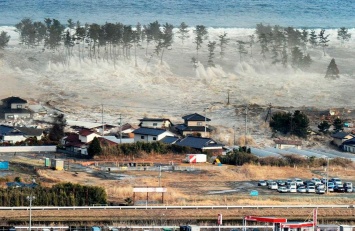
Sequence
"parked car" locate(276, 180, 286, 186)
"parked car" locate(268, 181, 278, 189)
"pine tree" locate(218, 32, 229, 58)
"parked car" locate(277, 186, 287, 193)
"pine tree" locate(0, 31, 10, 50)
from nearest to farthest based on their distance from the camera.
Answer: "parked car" locate(277, 186, 287, 193)
"parked car" locate(268, 181, 278, 189)
"parked car" locate(276, 180, 286, 186)
"pine tree" locate(0, 31, 10, 50)
"pine tree" locate(218, 32, 229, 58)

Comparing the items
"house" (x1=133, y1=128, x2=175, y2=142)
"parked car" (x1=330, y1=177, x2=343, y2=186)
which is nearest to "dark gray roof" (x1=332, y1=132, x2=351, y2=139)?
"house" (x1=133, y1=128, x2=175, y2=142)

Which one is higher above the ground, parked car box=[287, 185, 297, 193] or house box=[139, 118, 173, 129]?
parked car box=[287, 185, 297, 193]

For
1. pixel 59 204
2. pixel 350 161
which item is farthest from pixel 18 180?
pixel 350 161

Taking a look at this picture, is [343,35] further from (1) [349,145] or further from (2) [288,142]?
(1) [349,145]

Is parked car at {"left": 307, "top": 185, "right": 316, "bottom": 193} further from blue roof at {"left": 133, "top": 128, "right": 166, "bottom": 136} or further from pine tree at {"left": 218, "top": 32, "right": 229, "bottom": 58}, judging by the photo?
pine tree at {"left": 218, "top": 32, "right": 229, "bottom": 58}

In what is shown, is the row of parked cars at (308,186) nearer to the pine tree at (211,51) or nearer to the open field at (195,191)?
the open field at (195,191)

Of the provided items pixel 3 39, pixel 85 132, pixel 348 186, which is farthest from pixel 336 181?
pixel 3 39

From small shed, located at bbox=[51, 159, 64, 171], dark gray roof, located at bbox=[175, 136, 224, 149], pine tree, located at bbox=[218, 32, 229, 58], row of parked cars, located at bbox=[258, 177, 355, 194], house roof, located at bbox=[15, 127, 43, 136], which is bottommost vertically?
house roof, located at bbox=[15, 127, 43, 136]
